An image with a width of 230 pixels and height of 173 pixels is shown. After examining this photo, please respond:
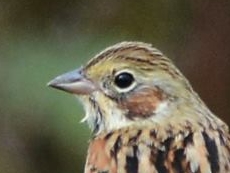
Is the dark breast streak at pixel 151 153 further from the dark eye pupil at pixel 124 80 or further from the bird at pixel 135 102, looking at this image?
the dark eye pupil at pixel 124 80

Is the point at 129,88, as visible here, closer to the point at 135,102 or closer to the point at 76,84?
the point at 135,102

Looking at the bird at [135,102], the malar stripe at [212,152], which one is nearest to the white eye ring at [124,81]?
the bird at [135,102]

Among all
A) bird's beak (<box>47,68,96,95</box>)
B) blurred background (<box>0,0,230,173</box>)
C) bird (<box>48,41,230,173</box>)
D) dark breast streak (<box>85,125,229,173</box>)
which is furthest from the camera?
blurred background (<box>0,0,230,173</box>)

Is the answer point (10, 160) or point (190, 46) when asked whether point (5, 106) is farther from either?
point (190, 46)

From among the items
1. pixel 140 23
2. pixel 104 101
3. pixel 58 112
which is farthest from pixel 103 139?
pixel 140 23

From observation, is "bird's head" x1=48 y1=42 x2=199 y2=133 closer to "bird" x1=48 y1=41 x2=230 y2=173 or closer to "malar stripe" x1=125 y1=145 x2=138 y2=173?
"bird" x1=48 y1=41 x2=230 y2=173

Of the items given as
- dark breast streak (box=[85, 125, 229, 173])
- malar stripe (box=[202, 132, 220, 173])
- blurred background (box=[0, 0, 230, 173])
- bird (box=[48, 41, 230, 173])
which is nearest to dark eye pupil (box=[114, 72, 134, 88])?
bird (box=[48, 41, 230, 173])

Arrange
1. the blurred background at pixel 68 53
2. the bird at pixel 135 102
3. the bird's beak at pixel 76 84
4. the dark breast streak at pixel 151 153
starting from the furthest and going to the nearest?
the blurred background at pixel 68 53 < the bird's beak at pixel 76 84 < the bird at pixel 135 102 < the dark breast streak at pixel 151 153
